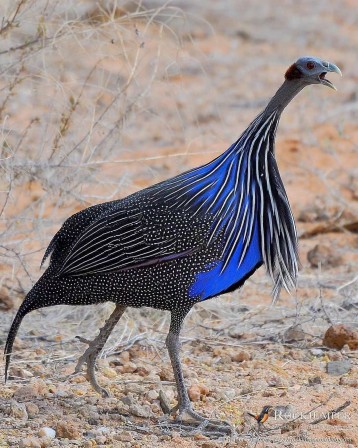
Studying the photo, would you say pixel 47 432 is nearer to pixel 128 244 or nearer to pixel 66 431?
pixel 66 431

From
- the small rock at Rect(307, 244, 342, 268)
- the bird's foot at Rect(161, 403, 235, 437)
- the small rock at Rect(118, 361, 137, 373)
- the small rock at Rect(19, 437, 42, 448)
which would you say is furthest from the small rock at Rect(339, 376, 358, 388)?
the small rock at Rect(307, 244, 342, 268)

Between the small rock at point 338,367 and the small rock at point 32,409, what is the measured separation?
1.35m

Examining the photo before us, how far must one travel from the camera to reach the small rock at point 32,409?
12.9 feet

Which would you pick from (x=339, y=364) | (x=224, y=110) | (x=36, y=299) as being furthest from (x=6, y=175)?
(x=224, y=110)

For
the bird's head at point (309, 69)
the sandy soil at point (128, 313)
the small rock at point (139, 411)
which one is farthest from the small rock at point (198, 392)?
the bird's head at point (309, 69)

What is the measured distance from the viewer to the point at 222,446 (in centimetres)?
370

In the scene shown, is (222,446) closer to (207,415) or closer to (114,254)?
(207,415)

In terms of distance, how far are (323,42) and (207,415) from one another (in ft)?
30.2

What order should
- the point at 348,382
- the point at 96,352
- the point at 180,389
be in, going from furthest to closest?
the point at 348,382, the point at 96,352, the point at 180,389

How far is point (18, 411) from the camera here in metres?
3.91

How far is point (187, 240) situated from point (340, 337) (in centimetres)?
127

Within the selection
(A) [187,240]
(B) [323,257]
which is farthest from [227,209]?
(B) [323,257]

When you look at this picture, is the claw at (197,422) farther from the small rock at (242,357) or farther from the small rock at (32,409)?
the small rock at (242,357)

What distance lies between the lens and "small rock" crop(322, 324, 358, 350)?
4.84 m
